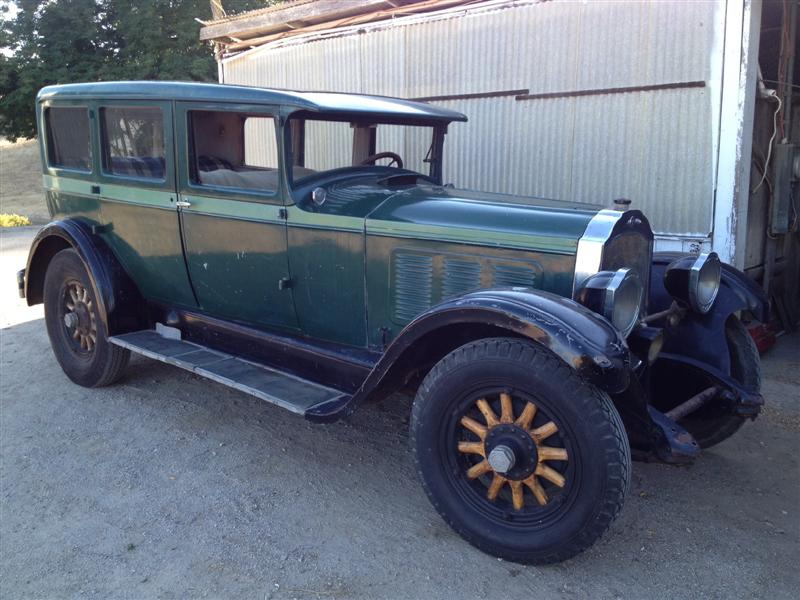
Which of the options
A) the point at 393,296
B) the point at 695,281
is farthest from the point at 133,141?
the point at 695,281

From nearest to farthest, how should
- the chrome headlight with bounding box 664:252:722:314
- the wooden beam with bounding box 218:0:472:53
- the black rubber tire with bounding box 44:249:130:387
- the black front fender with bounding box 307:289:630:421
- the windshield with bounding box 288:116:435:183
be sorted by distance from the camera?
the black front fender with bounding box 307:289:630:421 → the chrome headlight with bounding box 664:252:722:314 → the windshield with bounding box 288:116:435:183 → the black rubber tire with bounding box 44:249:130:387 → the wooden beam with bounding box 218:0:472:53

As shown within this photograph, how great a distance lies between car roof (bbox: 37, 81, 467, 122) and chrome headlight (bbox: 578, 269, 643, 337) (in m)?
1.60

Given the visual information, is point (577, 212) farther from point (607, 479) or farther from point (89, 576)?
point (89, 576)

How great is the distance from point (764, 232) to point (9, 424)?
5.95 m

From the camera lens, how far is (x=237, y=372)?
152 inches

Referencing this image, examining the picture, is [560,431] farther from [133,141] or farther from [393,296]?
[133,141]

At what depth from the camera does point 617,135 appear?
5488 mm

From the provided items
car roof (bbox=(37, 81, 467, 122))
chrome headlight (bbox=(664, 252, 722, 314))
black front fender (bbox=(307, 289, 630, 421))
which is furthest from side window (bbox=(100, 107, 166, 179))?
chrome headlight (bbox=(664, 252, 722, 314))

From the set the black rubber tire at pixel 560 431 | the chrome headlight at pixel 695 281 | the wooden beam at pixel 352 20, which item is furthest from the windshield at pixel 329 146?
the wooden beam at pixel 352 20

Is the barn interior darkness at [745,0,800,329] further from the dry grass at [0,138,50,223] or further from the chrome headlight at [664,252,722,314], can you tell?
the dry grass at [0,138,50,223]

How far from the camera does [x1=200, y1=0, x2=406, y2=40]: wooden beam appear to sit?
7.02 m

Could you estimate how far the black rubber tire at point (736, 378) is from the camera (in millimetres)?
3619

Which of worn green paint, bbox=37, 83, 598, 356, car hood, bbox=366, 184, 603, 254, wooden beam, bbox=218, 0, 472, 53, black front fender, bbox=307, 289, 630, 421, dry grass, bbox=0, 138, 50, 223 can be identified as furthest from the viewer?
dry grass, bbox=0, 138, 50, 223

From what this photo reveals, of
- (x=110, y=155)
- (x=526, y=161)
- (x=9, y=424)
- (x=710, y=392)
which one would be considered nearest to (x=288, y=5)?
(x=526, y=161)
